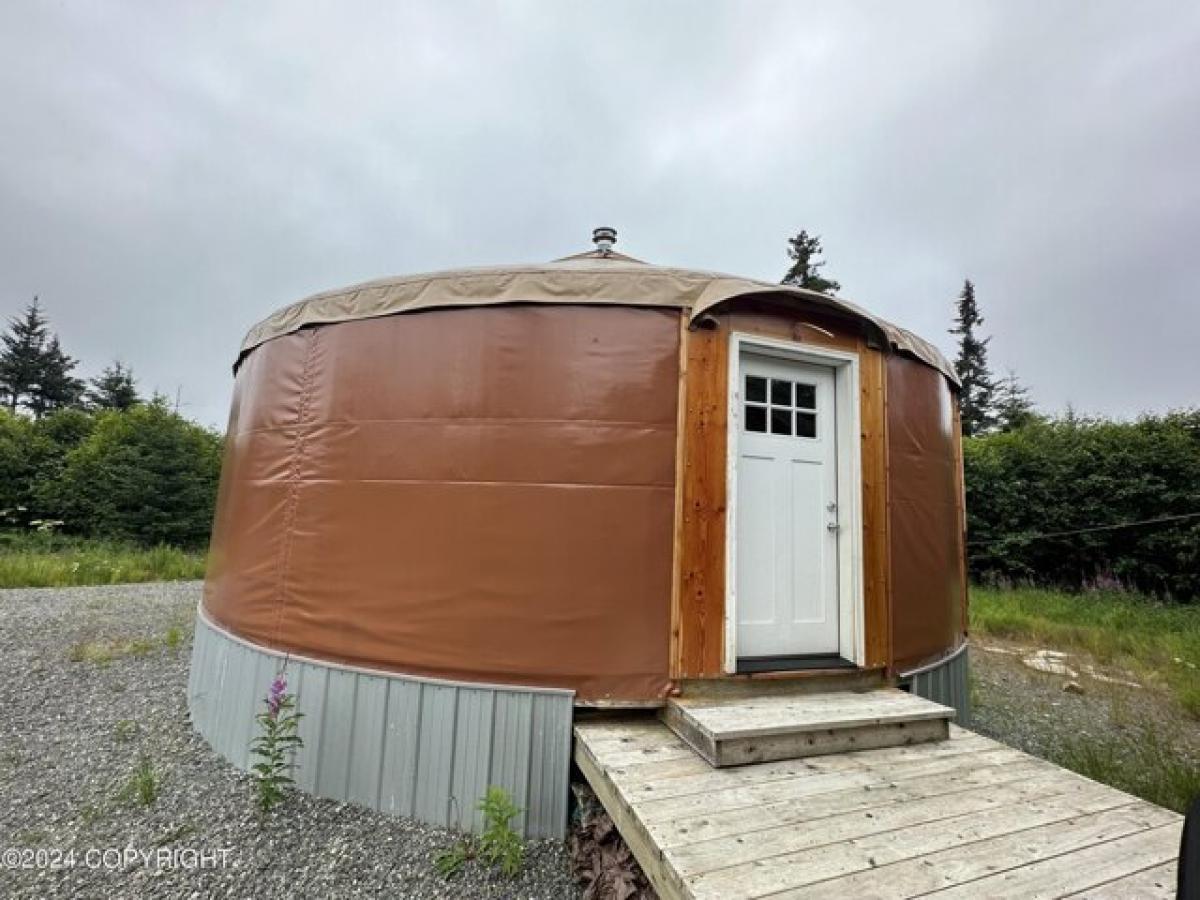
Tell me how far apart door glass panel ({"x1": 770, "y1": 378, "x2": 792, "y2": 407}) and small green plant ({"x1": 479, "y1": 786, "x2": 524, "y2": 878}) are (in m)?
2.25

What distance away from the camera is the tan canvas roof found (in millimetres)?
2494

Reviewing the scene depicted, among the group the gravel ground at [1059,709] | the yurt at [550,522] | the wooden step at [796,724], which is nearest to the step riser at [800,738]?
the wooden step at [796,724]

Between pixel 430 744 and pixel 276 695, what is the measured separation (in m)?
0.81

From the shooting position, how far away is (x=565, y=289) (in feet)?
8.23

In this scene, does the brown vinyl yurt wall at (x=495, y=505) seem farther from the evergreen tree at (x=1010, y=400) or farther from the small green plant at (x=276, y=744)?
the evergreen tree at (x=1010, y=400)

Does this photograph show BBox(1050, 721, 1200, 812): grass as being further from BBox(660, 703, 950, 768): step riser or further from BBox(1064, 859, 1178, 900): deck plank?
BBox(1064, 859, 1178, 900): deck plank

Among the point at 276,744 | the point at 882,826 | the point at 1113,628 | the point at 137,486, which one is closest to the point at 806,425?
the point at 882,826

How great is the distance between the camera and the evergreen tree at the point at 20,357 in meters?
21.7

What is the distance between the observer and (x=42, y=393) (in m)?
22.2

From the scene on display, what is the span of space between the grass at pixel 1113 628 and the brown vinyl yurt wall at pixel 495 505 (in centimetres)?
528

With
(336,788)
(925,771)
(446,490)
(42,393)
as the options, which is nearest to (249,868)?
(336,788)

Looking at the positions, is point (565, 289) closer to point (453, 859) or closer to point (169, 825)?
point (453, 859)

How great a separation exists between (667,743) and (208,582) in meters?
3.40

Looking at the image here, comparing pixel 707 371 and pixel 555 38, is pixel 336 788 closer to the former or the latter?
pixel 707 371
